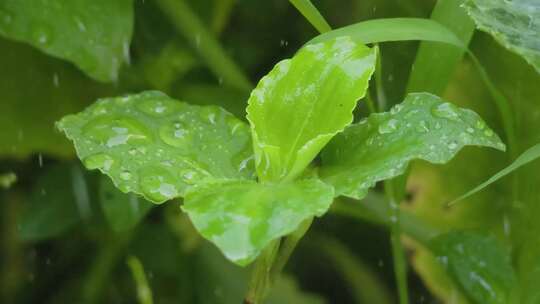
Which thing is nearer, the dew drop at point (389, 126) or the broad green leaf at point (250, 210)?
the broad green leaf at point (250, 210)

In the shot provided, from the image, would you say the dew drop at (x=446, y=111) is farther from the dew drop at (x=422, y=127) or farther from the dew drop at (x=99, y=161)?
the dew drop at (x=99, y=161)

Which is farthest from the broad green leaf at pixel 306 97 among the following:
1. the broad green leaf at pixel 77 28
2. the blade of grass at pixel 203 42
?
the blade of grass at pixel 203 42

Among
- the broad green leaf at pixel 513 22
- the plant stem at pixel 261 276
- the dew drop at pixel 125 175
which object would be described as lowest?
the plant stem at pixel 261 276

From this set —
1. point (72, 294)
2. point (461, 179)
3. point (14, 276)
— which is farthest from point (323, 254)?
point (14, 276)

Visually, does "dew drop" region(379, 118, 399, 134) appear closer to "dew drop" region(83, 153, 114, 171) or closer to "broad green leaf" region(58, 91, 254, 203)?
"broad green leaf" region(58, 91, 254, 203)

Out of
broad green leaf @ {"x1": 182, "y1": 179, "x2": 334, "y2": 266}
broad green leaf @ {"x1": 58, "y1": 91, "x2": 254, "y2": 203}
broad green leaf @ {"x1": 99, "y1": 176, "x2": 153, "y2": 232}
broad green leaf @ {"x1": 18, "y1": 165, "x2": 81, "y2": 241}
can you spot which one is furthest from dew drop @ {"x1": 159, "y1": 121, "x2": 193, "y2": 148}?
broad green leaf @ {"x1": 18, "y1": 165, "x2": 81, "y2": 241}

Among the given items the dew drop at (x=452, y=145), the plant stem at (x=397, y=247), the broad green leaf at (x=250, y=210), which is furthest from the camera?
the plant stem at (x=397, y=247)
